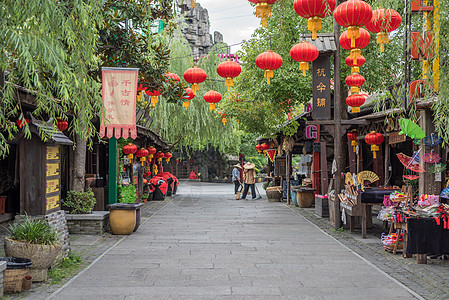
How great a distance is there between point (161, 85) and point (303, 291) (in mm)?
6975

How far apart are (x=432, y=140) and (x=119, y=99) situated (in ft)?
20.4

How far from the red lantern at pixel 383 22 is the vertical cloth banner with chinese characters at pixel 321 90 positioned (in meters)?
4.79

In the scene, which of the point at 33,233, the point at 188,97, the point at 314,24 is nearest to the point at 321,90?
Result: the point at 188,97

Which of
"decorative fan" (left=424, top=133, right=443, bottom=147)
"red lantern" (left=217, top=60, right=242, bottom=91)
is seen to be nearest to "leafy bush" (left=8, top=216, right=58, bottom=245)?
"red lantern" (left=217, top=60, right=242, bottom=91)

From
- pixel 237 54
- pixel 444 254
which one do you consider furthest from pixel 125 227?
pixel 237 54

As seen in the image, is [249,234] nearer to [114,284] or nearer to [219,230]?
[219,230]

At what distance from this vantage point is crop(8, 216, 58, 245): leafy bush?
738cm

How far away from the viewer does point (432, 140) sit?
9.63m

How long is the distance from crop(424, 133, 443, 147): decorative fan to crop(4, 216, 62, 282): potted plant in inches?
273

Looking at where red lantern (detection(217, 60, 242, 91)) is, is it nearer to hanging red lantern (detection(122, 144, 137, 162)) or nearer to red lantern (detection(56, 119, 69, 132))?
red lantern (detection(56, 119, 69, 132))

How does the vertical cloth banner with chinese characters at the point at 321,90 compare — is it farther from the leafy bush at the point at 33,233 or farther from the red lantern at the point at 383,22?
the leafy bush at the point at 33,233

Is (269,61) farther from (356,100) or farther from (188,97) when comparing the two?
(356,100)

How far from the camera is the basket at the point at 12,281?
6578 millimetres

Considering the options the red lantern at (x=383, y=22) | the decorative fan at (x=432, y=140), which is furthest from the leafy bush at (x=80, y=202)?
the decorative fan at (x=432, y=140)
